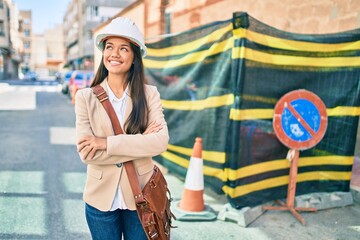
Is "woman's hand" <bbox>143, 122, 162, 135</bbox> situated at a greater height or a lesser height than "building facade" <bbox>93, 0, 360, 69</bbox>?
lesser

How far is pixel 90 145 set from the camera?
5.83 feet

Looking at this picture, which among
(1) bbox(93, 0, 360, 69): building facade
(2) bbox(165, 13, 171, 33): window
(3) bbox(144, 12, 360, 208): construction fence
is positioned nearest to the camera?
(3) bbox(144, 12, 360, 208): construction fence

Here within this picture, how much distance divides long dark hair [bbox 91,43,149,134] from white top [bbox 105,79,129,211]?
5 cm

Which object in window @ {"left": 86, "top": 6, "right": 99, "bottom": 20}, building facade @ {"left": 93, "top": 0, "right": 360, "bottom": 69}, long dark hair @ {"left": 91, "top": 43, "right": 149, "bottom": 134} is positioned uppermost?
window @ {"left": 86, "top": 6, "right": 99, "bottom": 20}

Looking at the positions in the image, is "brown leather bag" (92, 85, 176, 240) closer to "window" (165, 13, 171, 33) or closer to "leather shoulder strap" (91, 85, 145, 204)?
"leather shoulder strap" (91, 85, 145, 204)

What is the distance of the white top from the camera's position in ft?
6.02

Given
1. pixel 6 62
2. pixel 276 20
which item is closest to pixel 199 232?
pixel 276 20

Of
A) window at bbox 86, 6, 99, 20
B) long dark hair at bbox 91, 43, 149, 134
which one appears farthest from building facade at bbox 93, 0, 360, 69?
window at bbox 86, 6, 99, 20

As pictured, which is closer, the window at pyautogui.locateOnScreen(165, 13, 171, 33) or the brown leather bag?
the brown leather bag

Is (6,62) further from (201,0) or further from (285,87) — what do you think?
(285,87)

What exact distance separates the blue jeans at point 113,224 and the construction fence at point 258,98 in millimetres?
→ 1871

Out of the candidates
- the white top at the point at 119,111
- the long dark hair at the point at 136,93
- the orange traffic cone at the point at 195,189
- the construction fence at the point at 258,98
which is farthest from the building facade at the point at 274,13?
the white top at the point at 119,111

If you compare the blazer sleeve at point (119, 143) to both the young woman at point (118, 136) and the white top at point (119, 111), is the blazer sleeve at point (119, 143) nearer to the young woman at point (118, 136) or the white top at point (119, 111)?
the young woman at point (118, 136)

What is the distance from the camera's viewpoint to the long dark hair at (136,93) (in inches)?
73.2
